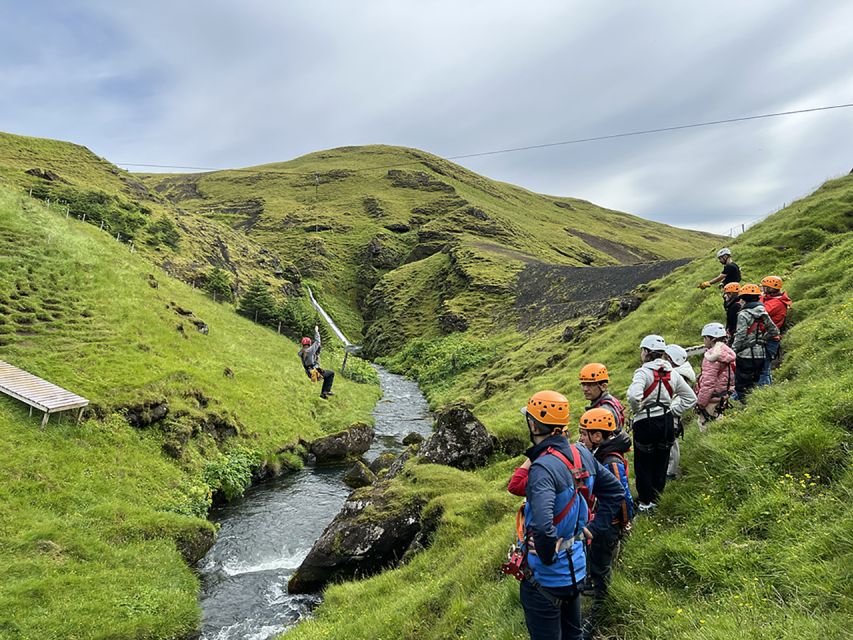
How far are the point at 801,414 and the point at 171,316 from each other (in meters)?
32.9

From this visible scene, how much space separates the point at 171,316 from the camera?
3050 centimetres

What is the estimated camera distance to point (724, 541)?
260 inches

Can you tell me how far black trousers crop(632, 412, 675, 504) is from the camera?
299 inches

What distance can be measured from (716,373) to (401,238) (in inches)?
A: 5126

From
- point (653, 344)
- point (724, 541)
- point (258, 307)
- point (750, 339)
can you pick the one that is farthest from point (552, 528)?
point (258, 307)

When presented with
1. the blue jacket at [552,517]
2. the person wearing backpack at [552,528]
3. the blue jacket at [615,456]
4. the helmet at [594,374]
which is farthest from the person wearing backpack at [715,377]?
the blue jacket at [552,517]

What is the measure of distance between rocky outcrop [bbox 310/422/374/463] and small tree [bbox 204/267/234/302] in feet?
97.5

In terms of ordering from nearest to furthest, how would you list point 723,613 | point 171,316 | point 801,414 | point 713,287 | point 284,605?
point 723,613 → point 801,414 → point 284,605 → point 713,287 → point 171,316

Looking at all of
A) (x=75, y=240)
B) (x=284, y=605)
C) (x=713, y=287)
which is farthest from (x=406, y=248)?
(x=284, y=605)

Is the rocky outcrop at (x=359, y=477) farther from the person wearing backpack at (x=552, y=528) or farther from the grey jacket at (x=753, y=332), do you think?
the person wearing backpack at (x=552, y=528)

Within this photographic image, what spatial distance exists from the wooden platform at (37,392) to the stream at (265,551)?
7386mm

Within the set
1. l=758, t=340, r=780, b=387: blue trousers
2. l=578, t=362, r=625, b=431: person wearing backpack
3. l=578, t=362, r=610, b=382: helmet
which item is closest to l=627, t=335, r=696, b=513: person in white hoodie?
l=578, t=362, r=625, b=431: person wearing backpack

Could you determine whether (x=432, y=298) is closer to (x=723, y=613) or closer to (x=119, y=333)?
(x=119, y=333)

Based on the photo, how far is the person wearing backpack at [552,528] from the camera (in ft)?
16.4
